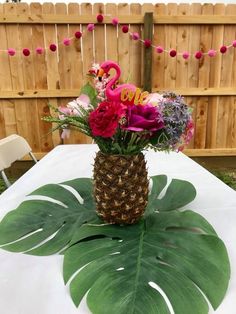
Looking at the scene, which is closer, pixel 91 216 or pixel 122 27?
pixel 91 216

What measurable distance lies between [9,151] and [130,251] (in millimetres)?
1050

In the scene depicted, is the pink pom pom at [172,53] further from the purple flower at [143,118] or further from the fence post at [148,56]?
the purple flower at [143,118]

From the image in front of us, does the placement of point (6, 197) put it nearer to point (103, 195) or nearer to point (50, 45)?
point (103, 195)

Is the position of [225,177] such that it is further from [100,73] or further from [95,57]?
[100,73]

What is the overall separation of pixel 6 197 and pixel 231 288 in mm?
Result: 712

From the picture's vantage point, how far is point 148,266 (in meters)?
0.57

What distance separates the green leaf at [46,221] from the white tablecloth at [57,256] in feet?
0.12

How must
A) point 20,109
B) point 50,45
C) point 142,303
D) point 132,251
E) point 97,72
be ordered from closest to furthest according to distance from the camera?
point 142,303
point 132,251
point 97,72
point 50,45
point 20,109

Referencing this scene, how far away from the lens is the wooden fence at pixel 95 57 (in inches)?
112

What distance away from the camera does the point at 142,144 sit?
27.4 inches

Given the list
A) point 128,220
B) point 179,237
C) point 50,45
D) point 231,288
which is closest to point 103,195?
point 128,220

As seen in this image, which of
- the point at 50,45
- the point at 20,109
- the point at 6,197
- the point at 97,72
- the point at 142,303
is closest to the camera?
the point at 142,303

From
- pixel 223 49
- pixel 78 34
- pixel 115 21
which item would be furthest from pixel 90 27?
pixel 223 49

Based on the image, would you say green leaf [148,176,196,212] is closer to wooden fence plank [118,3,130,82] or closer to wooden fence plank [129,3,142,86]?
wooden fence plank [118,3,130,82]
